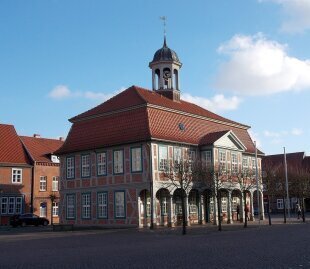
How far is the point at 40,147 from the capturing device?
186 feet

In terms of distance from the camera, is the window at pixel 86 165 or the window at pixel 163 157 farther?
the window at pixel 86 165

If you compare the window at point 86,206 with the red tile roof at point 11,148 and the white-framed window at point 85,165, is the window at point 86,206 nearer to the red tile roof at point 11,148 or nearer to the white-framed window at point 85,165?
the white-framed window at point 85,165

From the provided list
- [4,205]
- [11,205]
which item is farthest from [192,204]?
[4,205]

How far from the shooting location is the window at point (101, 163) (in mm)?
38250

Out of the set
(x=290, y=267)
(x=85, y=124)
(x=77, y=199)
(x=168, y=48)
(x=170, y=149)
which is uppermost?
(x=168, y=48)

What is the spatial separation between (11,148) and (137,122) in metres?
21.8

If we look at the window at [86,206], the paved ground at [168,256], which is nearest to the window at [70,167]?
the window at [86,206]

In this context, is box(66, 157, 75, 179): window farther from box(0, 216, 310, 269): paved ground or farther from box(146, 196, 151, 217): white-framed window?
box(0, 216, 310, 269): paved ground

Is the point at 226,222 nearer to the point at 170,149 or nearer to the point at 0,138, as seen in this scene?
the point at 170,149

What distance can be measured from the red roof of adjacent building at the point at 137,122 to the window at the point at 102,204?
3696mm

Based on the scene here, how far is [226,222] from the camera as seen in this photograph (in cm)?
4184

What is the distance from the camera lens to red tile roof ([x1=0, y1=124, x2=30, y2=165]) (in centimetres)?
5188

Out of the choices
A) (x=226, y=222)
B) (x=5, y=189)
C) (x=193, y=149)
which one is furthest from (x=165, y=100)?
(x=5, y=189)

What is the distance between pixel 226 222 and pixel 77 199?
1247cm
